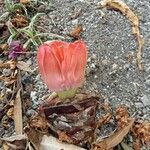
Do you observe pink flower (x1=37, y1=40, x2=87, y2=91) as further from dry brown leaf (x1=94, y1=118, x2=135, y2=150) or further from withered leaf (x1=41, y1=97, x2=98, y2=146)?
dry brown leaf (x1=94, y1=118, x2=135, y2=150)

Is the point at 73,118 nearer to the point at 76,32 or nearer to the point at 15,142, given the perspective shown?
the point at 15,142

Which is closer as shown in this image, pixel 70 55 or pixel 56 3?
pixel 70 55

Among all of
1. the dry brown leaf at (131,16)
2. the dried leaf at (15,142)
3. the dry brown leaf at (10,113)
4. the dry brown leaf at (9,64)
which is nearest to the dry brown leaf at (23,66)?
the dry brown leaf at (9,64)

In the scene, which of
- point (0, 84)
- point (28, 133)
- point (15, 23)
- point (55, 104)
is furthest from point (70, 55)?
point (15, 23)

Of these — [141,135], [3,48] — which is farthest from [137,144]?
[3,48]

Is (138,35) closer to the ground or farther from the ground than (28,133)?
farther from the ground

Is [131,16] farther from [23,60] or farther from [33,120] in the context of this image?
[33,120]

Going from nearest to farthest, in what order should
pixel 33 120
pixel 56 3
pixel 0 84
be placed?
pixel 33 120
pixel 0 84
pixel 56 3
